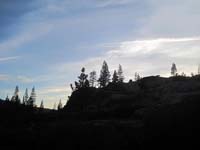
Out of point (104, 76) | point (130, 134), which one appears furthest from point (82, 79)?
point (130, 134)

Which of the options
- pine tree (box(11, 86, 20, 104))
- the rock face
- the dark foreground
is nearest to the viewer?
the dark foreground

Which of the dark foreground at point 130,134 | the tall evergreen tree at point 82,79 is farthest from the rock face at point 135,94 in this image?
the dark foreground at point 130,134

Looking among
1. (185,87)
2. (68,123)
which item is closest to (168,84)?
(185,87)

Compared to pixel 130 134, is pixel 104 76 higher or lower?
higher

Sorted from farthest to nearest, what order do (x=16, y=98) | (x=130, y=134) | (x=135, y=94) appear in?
(x=16, y=98) < (x=135, y=94) < (x=130, y=134)

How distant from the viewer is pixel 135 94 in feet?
349

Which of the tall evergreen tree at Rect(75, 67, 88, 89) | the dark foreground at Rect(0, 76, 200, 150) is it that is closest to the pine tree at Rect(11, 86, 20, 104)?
the tall evergreen tree at Rect(75, 67, 88, 89)

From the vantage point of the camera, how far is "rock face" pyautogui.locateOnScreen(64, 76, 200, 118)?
3848 inches

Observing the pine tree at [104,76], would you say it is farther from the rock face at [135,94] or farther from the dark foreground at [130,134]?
the dark foreground at [130,134]

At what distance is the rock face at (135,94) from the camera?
9775cm

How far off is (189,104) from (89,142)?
13476 millimetres

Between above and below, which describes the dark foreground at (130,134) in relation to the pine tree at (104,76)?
below

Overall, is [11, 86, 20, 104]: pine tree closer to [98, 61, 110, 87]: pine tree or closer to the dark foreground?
[98, 61, 110, 87]: pine tree

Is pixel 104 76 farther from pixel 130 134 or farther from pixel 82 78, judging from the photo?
→ pixel 130 134
